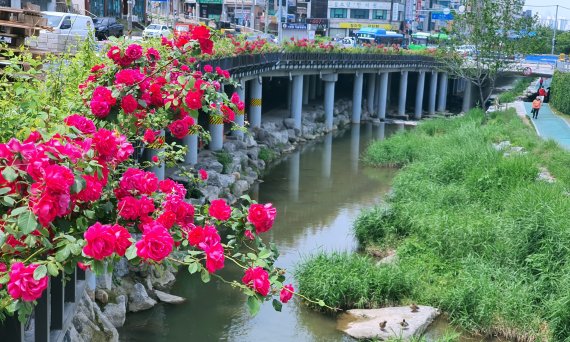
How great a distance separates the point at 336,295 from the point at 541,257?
3487 mm

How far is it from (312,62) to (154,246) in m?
34.3

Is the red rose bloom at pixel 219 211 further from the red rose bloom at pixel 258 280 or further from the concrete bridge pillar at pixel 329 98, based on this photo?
the concrete bridge pillar at pixel 329 98

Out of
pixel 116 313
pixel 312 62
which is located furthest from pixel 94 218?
pixel 312 62

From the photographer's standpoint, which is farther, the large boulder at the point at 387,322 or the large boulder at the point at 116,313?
the large boulder at the point at 116,313

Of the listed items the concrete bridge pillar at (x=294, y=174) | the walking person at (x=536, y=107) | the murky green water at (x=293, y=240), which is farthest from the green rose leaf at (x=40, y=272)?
the walking person at (x=536, y=107)

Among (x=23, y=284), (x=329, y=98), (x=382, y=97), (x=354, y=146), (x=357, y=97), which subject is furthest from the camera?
(x=382, y=97)

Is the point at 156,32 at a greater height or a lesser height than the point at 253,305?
greater

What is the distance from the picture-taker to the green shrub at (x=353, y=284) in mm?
12820

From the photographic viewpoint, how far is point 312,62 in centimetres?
3784

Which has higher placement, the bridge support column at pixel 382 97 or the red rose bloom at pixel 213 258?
the red rose bloom at pixel 213 258

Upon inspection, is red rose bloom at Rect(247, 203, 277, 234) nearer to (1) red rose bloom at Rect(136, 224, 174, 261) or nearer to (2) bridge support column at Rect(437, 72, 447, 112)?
(1) red rose bloom at Rect(136, 224, 174, 261)

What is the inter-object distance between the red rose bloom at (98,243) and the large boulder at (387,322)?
749cm

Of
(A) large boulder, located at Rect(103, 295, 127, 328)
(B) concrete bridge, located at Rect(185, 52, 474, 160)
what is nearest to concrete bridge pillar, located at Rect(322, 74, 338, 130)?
(B) concrete bridge, located at Rect(185, 52, 474, 160)

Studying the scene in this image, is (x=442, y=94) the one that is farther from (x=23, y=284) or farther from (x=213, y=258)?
(x=23, y=284)
